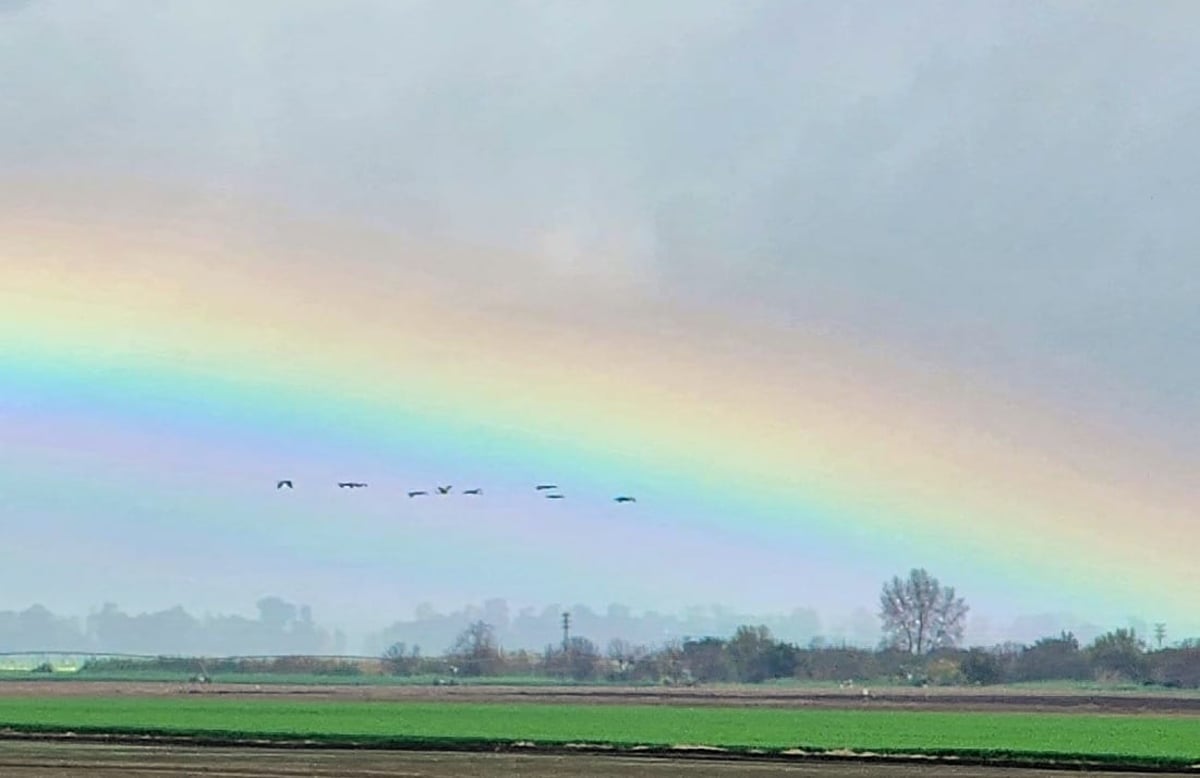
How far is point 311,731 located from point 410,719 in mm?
14218

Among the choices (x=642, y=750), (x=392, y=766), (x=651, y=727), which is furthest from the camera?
(x=651, y=727)

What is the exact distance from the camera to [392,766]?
152ft

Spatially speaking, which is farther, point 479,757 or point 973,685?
point 973,685

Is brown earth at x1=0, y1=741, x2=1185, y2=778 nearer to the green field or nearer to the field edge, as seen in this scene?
the field edge

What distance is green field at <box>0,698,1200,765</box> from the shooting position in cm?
5812

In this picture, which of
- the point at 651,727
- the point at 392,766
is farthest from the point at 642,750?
the point at 651,727

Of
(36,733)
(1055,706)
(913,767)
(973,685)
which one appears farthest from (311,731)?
(973,685)

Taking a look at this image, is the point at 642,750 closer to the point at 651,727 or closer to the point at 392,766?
the point at 392,766

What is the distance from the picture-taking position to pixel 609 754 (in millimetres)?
53125

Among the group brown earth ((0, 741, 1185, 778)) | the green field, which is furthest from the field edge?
brown earth ((0, 741, 1185, 778))

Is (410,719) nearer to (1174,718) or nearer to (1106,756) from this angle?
(1106,756)

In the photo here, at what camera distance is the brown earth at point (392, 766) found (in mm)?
43969

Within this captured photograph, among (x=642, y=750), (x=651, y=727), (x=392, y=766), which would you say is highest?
(x=651, y=727)

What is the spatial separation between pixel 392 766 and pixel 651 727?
2695 centimetres
